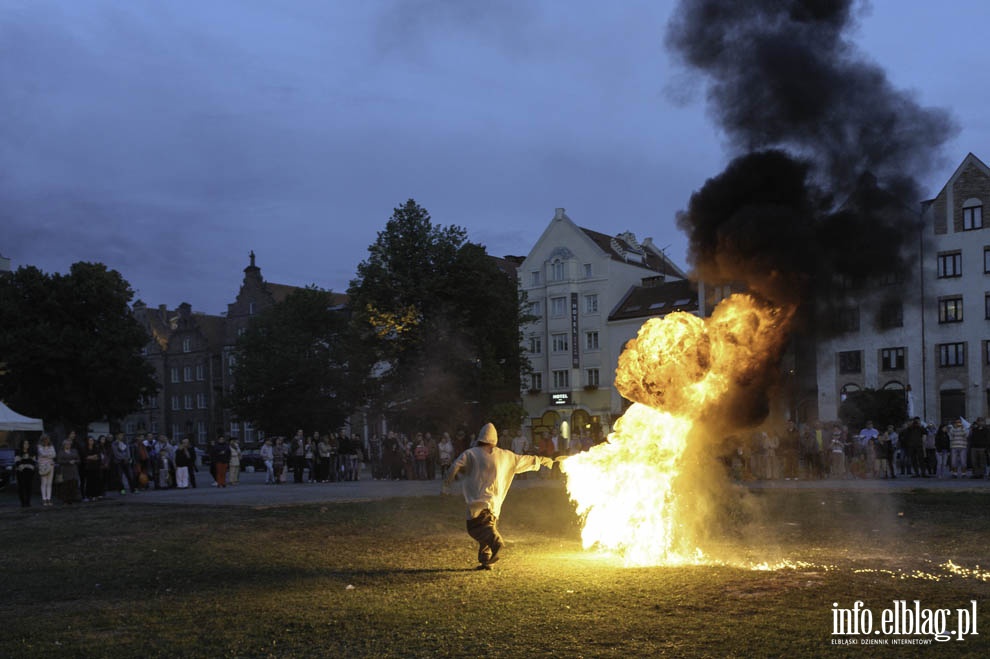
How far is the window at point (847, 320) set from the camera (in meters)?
14.7

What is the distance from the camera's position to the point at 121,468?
2942 centimetres

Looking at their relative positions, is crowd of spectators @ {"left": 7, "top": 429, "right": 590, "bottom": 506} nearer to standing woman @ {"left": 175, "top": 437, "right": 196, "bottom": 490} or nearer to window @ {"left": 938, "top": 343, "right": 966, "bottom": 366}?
standing woman @ {"left": 175, "top": 437, "right": 196, "bottom": 490}

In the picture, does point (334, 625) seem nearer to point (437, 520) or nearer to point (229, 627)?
point (229, 627)

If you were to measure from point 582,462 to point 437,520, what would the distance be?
7.07 meters

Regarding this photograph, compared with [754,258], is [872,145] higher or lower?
higher

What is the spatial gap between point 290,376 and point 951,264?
4330cm

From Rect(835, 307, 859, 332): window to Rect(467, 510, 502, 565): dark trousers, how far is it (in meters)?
6.40

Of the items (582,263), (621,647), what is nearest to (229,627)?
(621,647)

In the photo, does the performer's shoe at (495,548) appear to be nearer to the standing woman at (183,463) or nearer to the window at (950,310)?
the standing woman at (183,463)

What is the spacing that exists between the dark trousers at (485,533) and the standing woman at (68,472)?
1706 centimetres

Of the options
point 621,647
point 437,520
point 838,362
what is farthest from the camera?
point 838,362

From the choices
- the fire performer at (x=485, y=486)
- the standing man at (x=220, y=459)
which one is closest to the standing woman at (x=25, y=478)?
the standing man at (x=220, y=459)

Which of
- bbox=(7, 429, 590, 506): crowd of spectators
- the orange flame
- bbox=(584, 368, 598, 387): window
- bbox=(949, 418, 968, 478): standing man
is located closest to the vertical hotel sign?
bbox=(584, 368, 598, 387): window

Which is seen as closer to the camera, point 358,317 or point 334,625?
point 334,625
